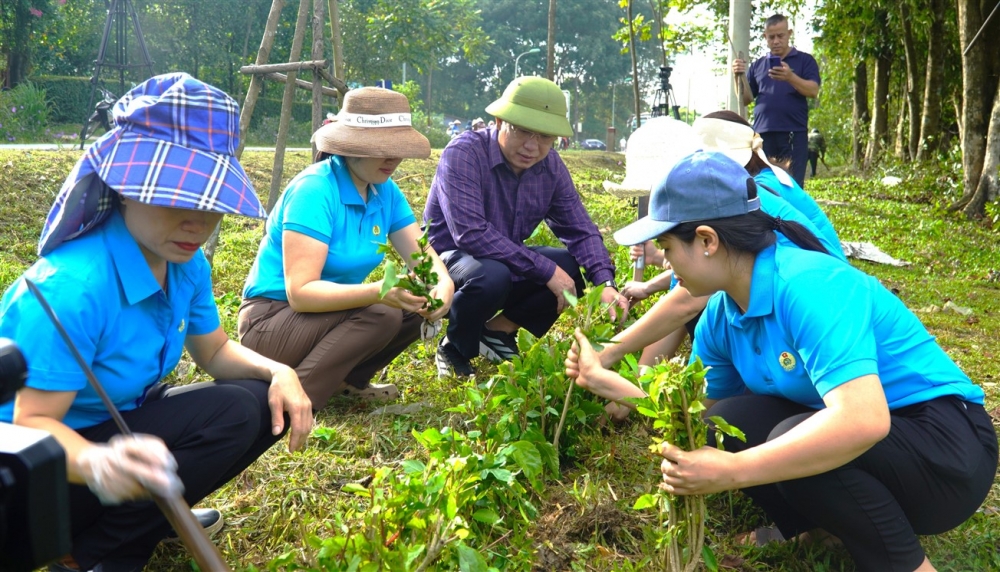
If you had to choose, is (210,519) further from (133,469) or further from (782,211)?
(782,211)

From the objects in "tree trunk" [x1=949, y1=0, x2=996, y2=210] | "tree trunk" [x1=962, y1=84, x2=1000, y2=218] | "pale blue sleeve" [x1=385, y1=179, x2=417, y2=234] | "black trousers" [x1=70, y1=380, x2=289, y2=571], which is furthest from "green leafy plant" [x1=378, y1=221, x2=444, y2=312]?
"tree trunk" [x1=949, y1=0, x2=996, y2=210]

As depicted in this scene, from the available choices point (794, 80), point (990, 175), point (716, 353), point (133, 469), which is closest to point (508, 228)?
point (716, 353)

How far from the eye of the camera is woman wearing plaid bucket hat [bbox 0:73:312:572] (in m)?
1.87

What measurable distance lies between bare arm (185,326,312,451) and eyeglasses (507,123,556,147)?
1.79 metres

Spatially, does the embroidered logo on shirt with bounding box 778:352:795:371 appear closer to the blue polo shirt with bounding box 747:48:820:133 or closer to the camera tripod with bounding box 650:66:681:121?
the blue polo shirt with bounding box 747:48:820:133

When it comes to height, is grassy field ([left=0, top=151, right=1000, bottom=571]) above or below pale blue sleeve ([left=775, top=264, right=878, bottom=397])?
A: below

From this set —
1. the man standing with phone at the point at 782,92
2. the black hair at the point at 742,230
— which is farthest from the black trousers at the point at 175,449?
the man standing with phone at the point at 782,92

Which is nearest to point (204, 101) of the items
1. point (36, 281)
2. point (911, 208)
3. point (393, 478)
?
point (36, 281)

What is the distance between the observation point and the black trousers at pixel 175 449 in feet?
7.08

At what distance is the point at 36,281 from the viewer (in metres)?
1.92

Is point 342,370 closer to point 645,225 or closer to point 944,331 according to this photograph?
point 645,225

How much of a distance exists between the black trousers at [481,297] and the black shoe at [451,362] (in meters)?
0.05

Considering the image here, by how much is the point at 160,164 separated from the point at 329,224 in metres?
1.33

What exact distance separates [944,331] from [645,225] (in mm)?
3691
